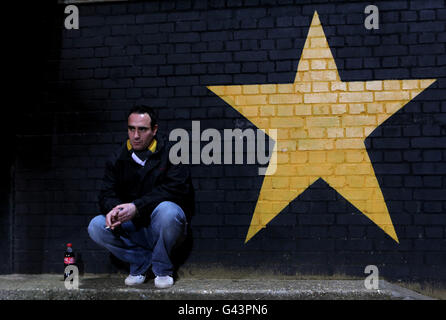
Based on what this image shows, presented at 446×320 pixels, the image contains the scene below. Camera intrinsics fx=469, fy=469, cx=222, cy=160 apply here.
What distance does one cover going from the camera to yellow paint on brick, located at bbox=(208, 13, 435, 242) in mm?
4512

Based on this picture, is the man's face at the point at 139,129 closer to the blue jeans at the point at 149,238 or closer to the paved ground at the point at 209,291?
the blue jeans at the point at 149,238

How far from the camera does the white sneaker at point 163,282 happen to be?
4.01 meters

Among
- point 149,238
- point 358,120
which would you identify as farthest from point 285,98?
point 149,238

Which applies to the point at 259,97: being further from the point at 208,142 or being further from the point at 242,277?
the point at 242,277

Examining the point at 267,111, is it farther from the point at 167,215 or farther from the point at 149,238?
the point at 149,238

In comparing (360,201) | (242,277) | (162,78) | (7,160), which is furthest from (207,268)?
(7,160)

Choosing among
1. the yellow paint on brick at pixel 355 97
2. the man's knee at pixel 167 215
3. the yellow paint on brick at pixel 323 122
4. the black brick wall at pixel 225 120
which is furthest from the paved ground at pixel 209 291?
the yellow paint on brick at pixel 355 97

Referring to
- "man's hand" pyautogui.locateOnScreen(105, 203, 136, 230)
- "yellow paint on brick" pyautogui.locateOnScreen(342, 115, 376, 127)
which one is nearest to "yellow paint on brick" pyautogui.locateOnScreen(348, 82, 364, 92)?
"yellow paint on brick" pyautogui.locateOnScreen(342, 115, 376, 127)

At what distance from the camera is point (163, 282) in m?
4.02

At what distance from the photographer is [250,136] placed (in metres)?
4.62

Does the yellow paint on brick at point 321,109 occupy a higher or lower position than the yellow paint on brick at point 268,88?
lower

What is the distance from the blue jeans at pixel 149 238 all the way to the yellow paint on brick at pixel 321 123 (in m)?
0.92

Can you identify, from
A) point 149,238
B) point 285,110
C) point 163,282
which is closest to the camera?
point 163,282

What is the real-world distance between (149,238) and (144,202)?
1.38 ft
